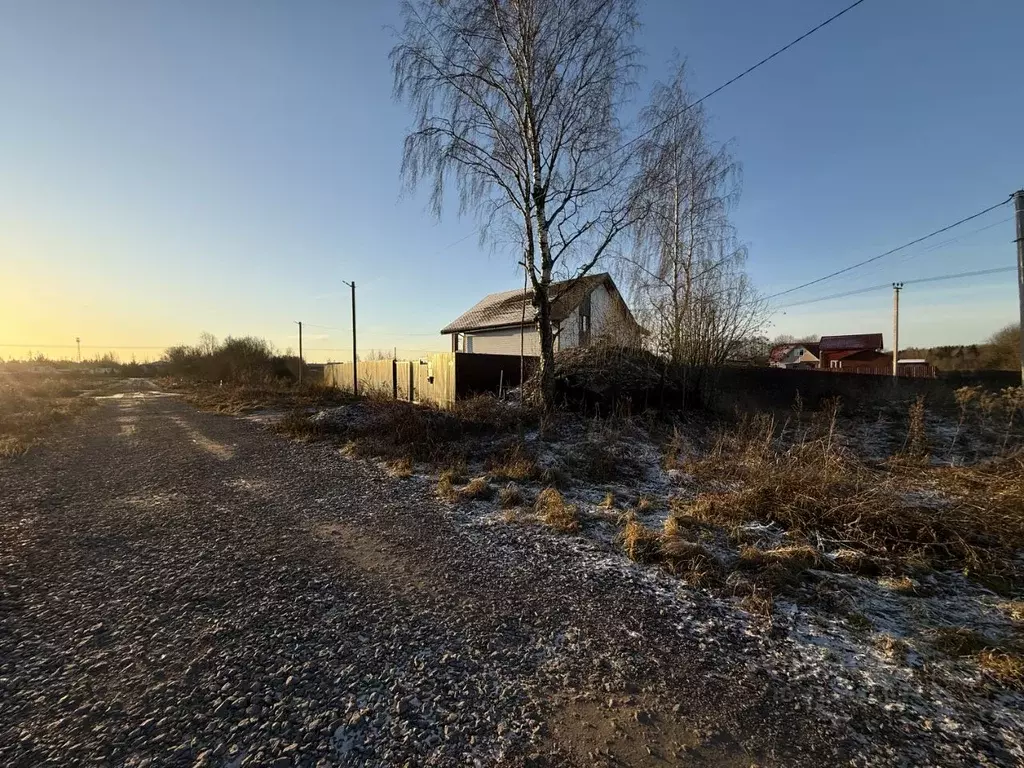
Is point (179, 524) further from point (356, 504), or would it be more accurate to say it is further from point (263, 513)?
point (356, 504)

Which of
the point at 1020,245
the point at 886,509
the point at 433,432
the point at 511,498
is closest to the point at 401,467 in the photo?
the point at 433,432

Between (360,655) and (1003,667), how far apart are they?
3.56 metres

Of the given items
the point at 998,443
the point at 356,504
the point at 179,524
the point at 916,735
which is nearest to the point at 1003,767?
the point at 916,735

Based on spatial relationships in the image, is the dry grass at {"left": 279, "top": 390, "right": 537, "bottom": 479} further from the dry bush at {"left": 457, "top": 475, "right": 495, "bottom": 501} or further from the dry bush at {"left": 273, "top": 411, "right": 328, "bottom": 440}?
the dry bush at {"left": 457, "top": 475, "right": 495, "bottom": 501}

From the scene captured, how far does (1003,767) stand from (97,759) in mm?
3808

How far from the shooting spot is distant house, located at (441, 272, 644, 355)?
13.8 metres

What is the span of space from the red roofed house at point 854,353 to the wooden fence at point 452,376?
45.2m

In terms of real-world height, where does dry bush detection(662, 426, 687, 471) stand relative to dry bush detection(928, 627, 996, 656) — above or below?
above

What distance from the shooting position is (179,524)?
5.31 metres

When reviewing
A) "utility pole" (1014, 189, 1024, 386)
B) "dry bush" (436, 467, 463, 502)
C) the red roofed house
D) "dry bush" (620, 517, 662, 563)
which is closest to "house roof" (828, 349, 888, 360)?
the red roofed house

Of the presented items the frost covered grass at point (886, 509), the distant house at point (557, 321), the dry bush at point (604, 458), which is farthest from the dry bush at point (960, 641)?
the distant house at point (557, 321)

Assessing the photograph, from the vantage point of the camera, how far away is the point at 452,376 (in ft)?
48.1

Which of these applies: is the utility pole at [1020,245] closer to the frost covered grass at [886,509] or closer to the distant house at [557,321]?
the frost covered grass at [886,509]

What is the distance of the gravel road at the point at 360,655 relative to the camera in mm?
2137
